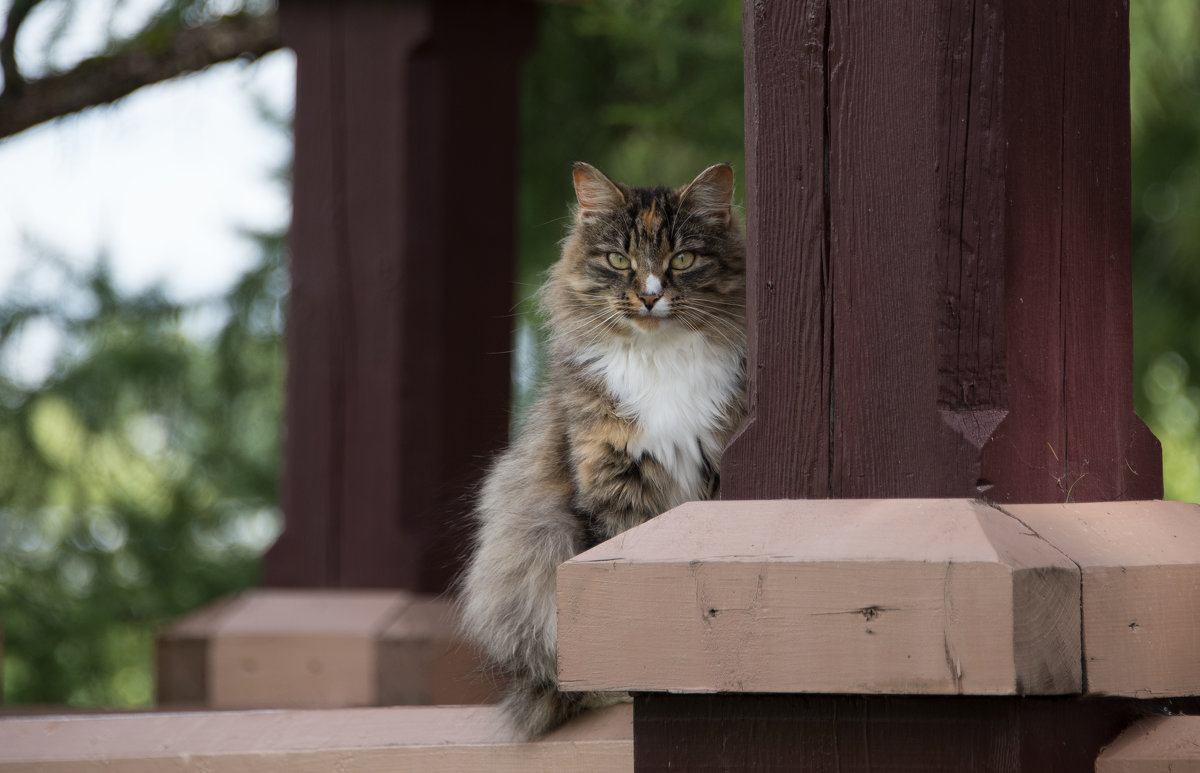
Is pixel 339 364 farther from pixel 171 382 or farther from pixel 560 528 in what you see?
pixel 171 382

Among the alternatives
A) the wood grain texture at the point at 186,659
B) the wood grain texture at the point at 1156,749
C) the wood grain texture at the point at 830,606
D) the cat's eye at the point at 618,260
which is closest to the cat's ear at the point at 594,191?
the cat's eye at the point at 618,260

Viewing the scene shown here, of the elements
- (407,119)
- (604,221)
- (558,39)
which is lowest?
(604,221)

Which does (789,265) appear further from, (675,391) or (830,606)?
(675,391)

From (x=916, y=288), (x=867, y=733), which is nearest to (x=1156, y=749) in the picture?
(x=867, y=733)

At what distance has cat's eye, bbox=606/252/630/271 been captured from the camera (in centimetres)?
230

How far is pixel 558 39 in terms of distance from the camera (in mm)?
4496

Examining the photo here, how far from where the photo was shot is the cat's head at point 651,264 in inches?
84.8

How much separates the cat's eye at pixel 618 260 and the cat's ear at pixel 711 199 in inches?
5.8

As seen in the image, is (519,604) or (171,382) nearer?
(519,604)

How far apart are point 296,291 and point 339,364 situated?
24 cm

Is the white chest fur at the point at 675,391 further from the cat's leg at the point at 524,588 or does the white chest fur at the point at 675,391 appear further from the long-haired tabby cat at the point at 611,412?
the cat's leg at the point at 524,588

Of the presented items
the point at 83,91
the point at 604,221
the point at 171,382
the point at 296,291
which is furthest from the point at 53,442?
the point at 604,221

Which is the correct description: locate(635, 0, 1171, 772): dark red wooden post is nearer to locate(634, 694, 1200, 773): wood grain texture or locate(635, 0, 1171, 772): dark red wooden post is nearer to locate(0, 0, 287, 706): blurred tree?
locate(634, 694, 1200, 773): wood grain texture

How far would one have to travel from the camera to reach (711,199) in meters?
2.29
